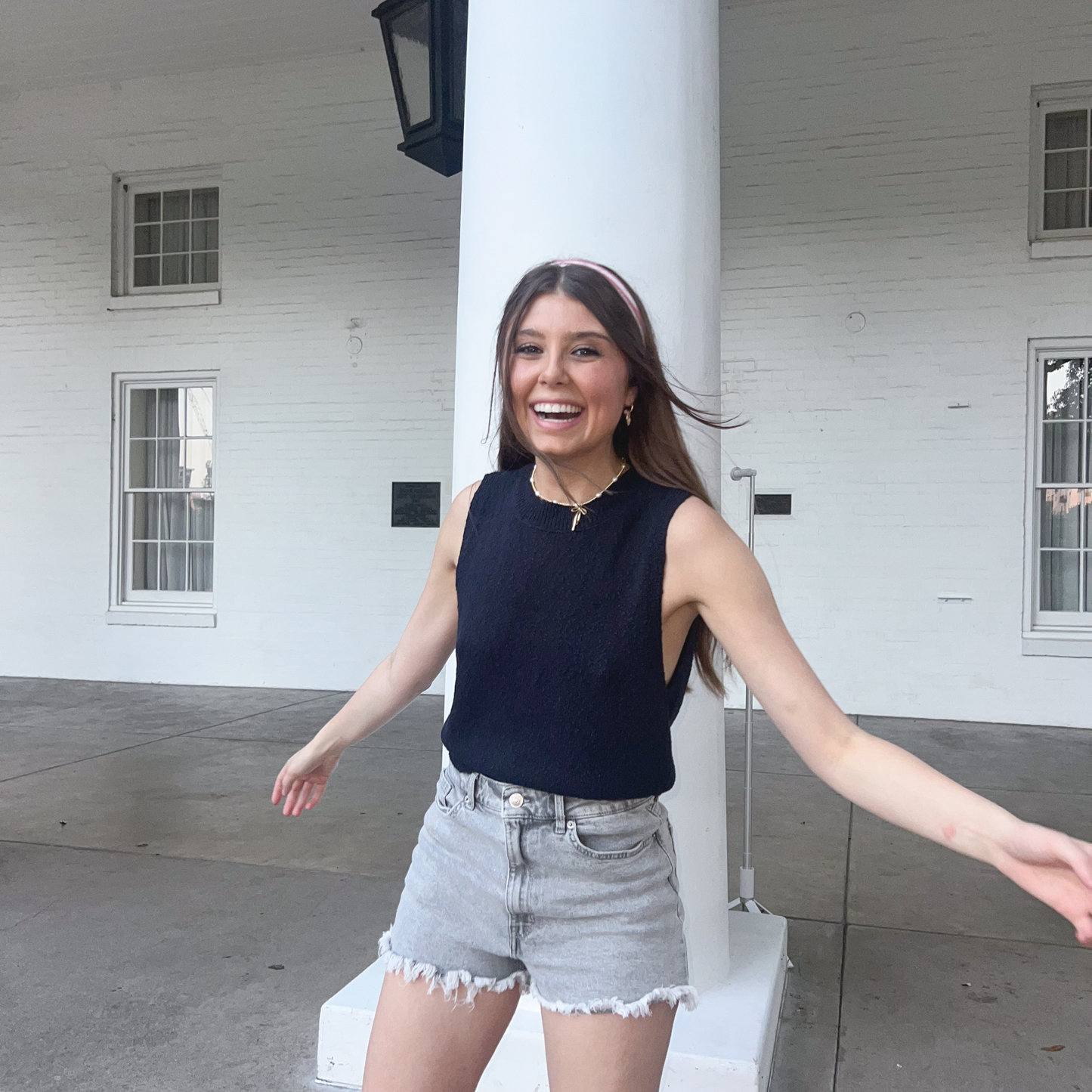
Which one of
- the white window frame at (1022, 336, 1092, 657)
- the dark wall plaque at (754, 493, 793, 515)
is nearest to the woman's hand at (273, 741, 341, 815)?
the dark wall plaque at (754, 493, 793, 515)

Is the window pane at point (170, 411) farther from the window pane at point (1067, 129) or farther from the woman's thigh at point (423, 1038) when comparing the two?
the woman's thigh at point (423, 1038)

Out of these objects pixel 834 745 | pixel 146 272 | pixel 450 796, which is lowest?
pixel 450 796

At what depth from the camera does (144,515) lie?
10.1 m

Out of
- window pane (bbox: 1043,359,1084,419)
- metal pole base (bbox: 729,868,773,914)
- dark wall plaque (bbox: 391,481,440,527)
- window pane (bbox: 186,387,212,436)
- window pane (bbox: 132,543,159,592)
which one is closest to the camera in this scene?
metal pole base (bbox: 729,868,773,914)

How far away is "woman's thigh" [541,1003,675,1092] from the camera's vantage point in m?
1.34

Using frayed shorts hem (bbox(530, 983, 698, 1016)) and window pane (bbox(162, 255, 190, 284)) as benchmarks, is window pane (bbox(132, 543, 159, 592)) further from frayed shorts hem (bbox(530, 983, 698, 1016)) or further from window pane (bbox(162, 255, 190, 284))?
frayed shorts hem (bbox(530, 983, 698, 1016))

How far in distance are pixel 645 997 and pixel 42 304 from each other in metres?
10.5

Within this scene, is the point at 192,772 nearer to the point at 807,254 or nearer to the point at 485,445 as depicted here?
the point at 485,445

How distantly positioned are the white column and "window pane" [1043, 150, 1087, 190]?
653 centimetres

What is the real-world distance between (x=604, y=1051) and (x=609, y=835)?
10.6 inches

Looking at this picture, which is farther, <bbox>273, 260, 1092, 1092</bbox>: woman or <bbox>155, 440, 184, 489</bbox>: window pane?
<bbox>155, 440, 184, 489</bbox>: window pane

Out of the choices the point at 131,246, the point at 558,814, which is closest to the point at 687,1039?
the point at 558,814

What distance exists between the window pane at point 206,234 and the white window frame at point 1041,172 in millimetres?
7098

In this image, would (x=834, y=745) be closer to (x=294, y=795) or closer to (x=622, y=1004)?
(x=622, y=1004)
